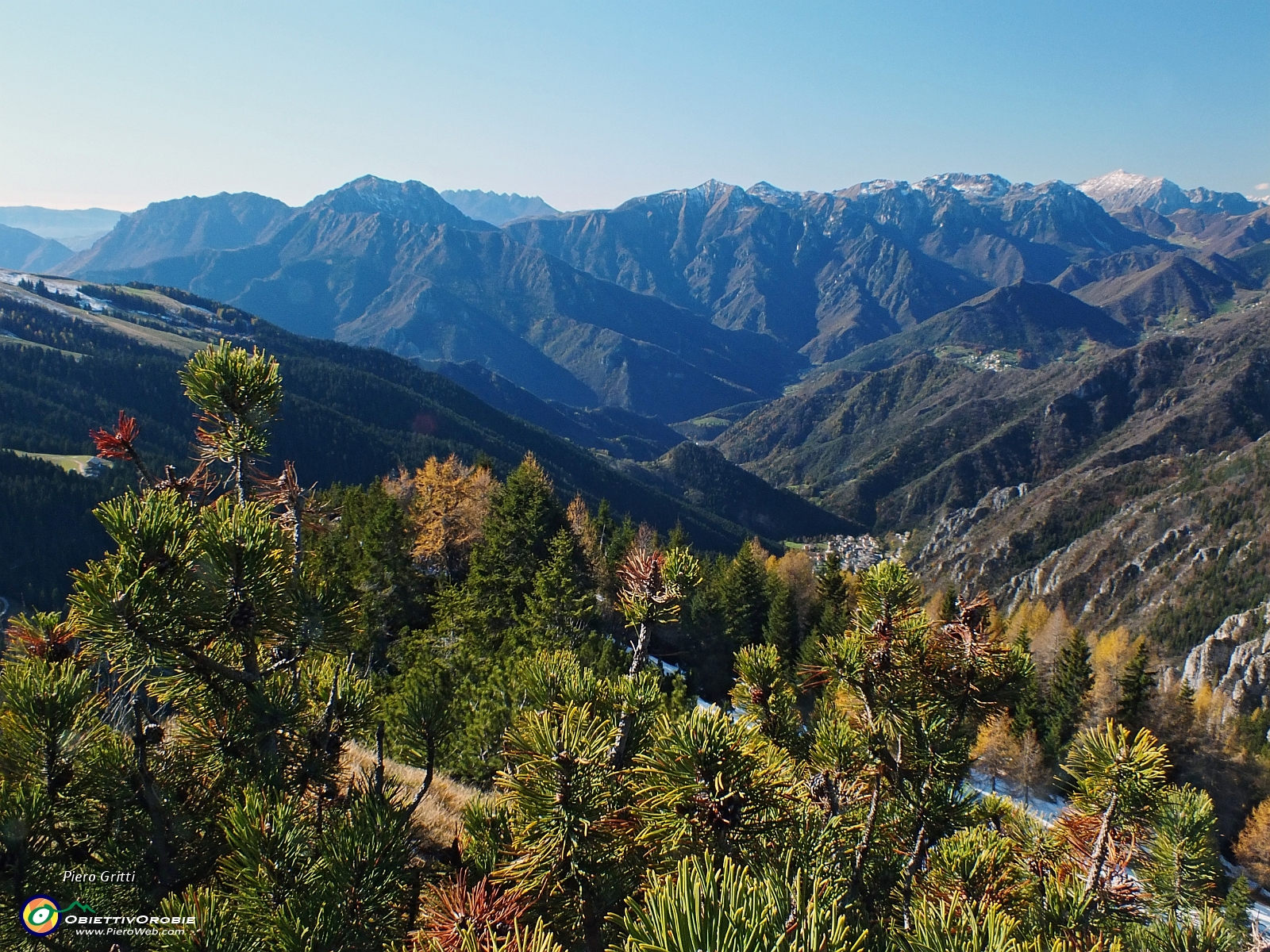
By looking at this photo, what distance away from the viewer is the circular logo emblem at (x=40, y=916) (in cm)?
309

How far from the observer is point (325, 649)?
3973 millimetres

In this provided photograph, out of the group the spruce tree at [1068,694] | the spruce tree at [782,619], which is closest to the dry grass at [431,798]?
the spruce tree at [782,619]

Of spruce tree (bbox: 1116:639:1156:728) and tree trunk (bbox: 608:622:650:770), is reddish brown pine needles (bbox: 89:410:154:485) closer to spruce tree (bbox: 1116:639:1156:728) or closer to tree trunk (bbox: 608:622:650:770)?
tree trunk (bbox: 608:622:650:770)

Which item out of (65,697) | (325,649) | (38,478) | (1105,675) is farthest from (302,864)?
(38,478)

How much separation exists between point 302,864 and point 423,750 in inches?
88.1

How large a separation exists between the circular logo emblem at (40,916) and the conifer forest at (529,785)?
0.07 metres

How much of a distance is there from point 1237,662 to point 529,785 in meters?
163

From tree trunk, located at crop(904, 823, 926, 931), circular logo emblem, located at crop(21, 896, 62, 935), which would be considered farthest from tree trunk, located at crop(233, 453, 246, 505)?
tree trunk, located at crop(904, 823, 926, 931)

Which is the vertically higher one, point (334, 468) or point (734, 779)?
point (734, 779)

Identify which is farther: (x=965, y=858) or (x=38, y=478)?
(x=38, y=478)

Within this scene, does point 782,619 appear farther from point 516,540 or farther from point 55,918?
point 55,918

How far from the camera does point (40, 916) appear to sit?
3117 mm

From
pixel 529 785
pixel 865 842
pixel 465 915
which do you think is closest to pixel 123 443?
pixel 529 785

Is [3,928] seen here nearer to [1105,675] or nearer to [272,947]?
[272,947]
